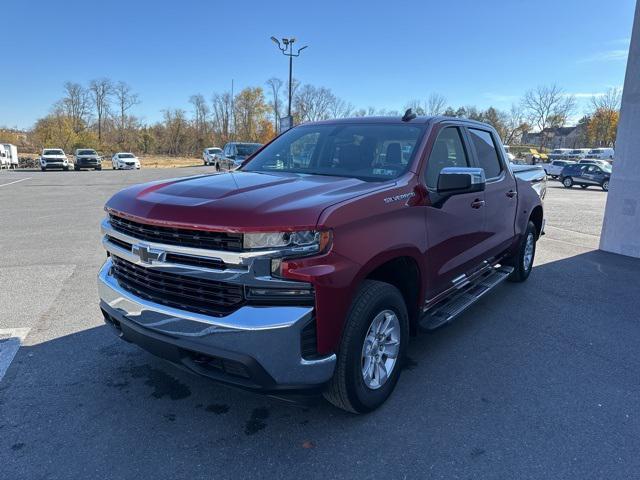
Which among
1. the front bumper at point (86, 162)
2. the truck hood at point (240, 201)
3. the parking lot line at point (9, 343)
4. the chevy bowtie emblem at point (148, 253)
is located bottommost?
the parking lot line at point (9, 343)

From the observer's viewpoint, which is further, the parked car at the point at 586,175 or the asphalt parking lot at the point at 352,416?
the parked car at the point at 586,175

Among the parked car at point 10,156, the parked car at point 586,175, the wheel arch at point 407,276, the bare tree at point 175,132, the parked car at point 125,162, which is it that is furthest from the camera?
the bare tree at point 175,132

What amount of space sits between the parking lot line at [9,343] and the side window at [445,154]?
11.7 feet

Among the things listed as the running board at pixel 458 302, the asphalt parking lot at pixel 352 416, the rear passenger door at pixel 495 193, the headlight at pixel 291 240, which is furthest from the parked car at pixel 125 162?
the headlight at pixel 291 240

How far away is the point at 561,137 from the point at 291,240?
122 metres

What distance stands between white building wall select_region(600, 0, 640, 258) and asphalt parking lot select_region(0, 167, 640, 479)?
13.7ft

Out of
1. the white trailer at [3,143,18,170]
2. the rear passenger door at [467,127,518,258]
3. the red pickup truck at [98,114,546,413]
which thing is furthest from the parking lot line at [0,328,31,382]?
the white trailer at [3,143,18,170]

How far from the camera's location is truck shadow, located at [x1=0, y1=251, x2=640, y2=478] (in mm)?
2592

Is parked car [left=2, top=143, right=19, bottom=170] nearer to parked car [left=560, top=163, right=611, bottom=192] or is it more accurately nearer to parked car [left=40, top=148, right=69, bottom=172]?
parked car [left=40, top=148, right=69, bottom=172]

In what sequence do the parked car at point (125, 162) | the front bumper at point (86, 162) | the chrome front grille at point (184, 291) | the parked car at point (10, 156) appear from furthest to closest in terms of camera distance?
the parked car at point (10, 156) → the parked car at point (125, 162) → the front bumper at point (86, 162) → the chrome front grille at point (184, 291)

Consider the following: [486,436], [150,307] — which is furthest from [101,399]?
[486,436]

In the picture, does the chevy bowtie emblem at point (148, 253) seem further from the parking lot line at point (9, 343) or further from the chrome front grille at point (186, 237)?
the parking lot line at point (9, 343)

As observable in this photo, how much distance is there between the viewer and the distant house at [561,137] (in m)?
86.2

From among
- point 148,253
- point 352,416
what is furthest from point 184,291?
point 352,416
